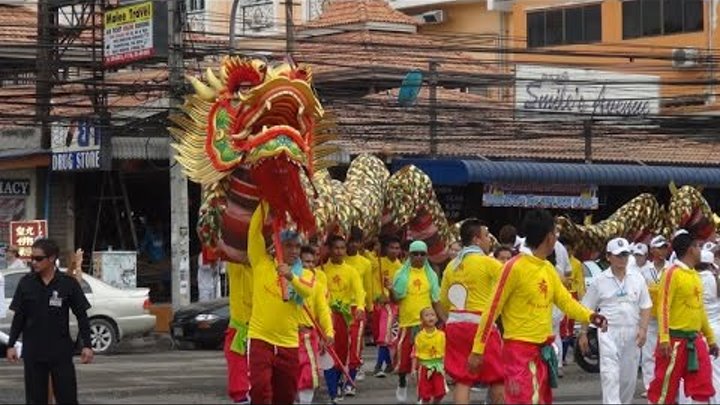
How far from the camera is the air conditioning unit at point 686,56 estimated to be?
47.5m

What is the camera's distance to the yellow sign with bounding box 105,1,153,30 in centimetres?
2997

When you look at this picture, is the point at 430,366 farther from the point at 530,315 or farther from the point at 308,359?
the point at 530,315

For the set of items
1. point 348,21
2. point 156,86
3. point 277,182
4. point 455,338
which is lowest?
point 455,338

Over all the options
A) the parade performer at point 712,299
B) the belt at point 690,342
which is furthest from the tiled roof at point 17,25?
the belt at point 690,342

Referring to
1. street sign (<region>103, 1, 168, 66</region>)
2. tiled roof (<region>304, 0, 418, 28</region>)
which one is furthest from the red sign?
tiled roof (<region>304, 0, 418, 28</region>)

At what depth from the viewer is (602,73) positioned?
4647 centimetres

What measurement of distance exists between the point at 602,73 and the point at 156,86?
21.2 meters

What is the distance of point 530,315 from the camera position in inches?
482

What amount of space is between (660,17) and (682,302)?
3612 centimetres

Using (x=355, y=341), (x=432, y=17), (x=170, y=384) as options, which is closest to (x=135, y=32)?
(x=170, y=384)

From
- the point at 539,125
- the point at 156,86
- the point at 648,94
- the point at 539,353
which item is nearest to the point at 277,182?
the point at 539,353

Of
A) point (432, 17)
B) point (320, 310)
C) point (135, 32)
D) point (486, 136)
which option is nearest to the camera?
point (320, 310)

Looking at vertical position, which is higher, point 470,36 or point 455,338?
point 470,36

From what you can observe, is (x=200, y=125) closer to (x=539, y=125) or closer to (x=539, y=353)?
(x=539, y=353)
